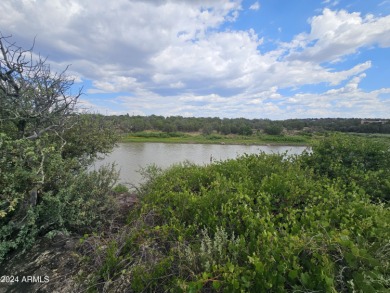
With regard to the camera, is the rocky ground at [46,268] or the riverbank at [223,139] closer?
the rocky ground at [46,268]

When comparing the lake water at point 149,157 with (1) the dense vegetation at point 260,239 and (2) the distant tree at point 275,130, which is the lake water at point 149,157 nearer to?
(1) the dense vegetation at point 260,239

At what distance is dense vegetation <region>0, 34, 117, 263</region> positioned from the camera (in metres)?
2.86

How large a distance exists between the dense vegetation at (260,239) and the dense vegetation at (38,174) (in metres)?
0.62

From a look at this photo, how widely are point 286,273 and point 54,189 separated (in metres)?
3.17

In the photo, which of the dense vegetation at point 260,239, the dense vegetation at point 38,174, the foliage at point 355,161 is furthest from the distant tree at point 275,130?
the dense vegetation at point 38,174

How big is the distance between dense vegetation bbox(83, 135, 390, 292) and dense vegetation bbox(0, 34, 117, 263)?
24.4 inches

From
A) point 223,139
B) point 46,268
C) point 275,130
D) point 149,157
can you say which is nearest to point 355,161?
point 46,268

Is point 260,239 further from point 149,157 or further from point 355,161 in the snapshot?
point 149,157

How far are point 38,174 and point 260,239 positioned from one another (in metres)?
2.90

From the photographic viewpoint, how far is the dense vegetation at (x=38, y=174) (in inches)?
113

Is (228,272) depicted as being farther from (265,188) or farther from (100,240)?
(100,240)

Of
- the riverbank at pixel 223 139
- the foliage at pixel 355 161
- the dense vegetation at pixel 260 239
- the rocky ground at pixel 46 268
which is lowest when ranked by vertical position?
the riverbank at pixel 223 139

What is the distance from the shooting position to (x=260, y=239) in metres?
2.15

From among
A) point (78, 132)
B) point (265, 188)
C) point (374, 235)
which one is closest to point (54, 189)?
point (78, 132)
